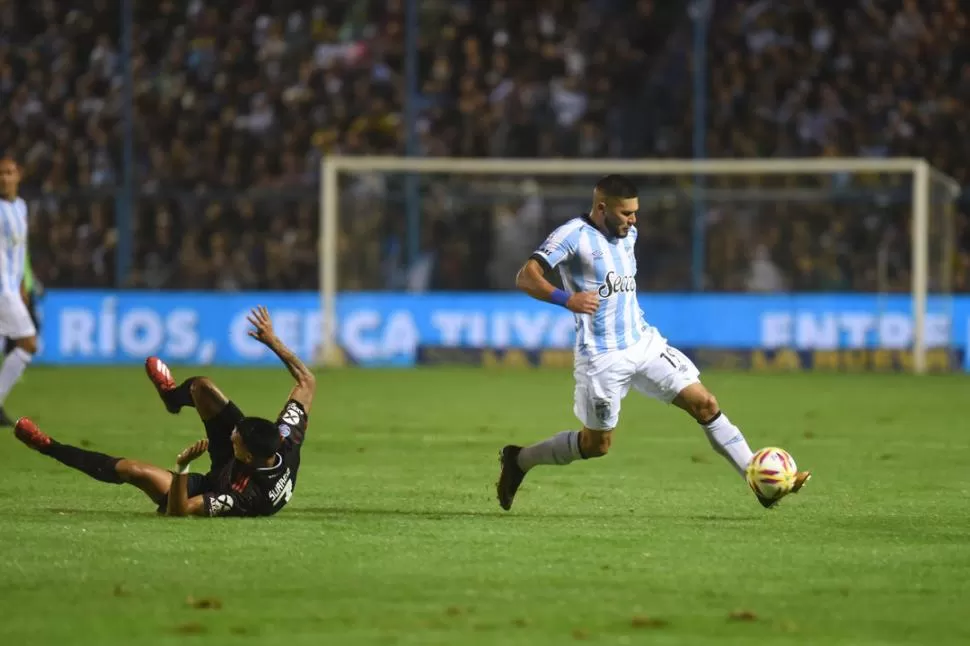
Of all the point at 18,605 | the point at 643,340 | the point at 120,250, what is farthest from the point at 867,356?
the point at 18,605

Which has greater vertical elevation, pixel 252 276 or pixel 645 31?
pixel 645 31

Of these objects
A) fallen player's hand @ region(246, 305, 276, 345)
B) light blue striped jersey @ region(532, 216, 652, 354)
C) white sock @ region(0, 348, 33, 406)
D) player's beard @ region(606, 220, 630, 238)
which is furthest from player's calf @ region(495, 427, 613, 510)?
white sock @ region(0, 348, 33, 406)

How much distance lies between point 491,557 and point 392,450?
231 inches

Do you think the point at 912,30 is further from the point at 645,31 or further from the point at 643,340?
the point at 643,340

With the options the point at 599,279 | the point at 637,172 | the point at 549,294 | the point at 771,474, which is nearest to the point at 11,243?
the point at 599,279

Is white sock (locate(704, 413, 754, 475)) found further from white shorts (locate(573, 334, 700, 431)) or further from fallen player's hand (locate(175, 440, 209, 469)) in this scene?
fallen player's hand (locate(175, 440, 209, 469))

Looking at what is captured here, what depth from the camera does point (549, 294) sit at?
30.4 feet

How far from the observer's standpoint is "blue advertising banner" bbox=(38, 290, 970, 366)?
24.7m

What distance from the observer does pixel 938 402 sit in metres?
19.0

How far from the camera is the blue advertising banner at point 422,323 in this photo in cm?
2473

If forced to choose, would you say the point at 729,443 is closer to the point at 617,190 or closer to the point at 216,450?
the point at 617,190

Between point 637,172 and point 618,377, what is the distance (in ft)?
53.3

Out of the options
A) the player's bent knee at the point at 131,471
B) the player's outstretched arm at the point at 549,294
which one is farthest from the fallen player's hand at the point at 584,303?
the player's bent knee at the point at 131,471

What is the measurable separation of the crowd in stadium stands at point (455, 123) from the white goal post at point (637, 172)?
289 millimetres
